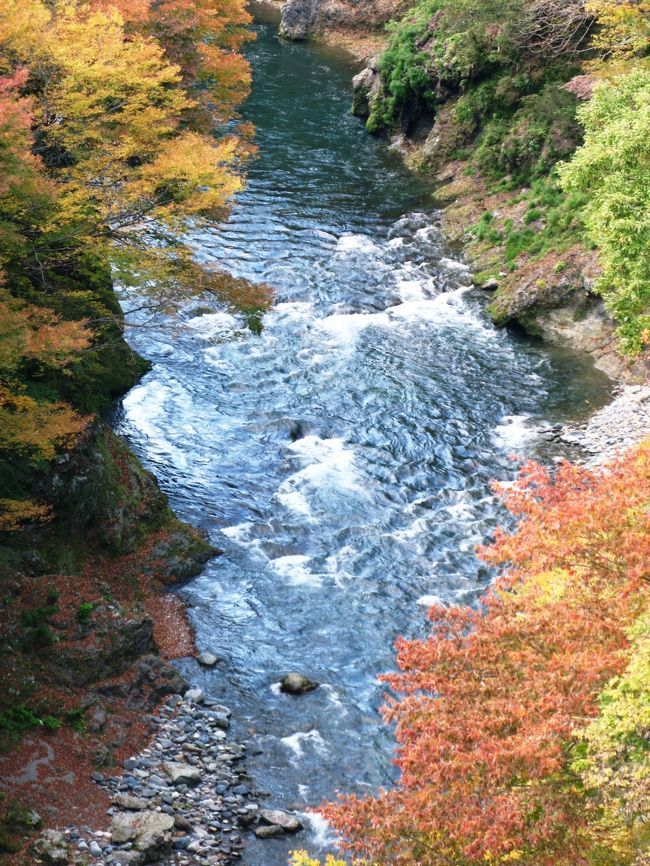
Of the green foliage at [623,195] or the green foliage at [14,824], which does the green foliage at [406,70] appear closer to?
the green foliage at [623,195]

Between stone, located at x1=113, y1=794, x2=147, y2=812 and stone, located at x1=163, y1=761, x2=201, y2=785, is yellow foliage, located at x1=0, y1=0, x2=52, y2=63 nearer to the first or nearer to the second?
stone, located at x1=163, y1=761, x2=201, y2=785

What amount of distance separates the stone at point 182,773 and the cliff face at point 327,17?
208ft

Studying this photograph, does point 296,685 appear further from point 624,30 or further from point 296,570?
point 624,30

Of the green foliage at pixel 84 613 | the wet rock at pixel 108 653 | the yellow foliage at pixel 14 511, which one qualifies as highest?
the yellow foliage at pixel 14 511

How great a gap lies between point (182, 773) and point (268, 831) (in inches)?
69.6

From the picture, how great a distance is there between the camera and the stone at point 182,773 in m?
14.3

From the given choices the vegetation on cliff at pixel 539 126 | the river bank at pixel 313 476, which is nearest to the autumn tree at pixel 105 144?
the river bank at pixel 313 476

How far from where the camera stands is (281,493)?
72.2 ft

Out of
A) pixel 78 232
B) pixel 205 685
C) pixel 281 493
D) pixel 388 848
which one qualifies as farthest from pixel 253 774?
pixel 78 232

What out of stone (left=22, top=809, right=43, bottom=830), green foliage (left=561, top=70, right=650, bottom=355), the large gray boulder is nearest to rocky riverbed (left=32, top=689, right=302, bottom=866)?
stone (left=22, top=809, right=43, bottom=830)

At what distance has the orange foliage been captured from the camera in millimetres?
9414

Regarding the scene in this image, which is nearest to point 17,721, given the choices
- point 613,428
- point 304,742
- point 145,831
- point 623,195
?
point 145,831

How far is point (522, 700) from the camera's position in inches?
395

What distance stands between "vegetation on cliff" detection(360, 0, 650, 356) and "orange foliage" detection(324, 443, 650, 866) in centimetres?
1005
